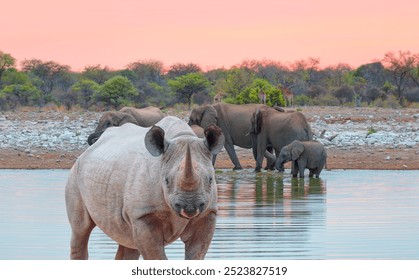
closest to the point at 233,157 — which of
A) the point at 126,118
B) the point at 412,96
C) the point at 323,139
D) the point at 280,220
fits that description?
the point at 126,118

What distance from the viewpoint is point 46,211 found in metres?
13.3

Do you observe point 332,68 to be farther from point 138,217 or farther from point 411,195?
point 138,217

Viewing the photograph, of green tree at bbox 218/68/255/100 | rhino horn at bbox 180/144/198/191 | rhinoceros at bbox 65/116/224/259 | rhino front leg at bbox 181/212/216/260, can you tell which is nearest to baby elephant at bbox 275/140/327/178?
rhinoceros at bbox 65/116/224/259

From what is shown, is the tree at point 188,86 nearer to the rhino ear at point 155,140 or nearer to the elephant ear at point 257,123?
the elephant ear at point 257,123

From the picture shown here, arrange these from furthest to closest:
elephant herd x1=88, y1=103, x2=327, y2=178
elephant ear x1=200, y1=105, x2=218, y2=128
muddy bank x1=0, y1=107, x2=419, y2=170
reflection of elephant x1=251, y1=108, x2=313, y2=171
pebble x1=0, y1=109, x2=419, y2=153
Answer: pebble x1=0, y1=109, x2=419, y2=153
elephant ear x1=200, y1=105, x2=218, y2=128
muddy bank x1=0, y1=107, x2=419, y2=170
reflection of elephant x1=251, y1=108, x2=313, y2=171
elephant herd x1=88, y1=103, x2=327, y2=178

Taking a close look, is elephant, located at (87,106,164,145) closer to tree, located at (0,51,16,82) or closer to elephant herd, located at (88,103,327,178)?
elephant herd, located at (88,103,327,178)

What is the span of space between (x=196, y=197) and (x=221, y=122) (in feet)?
66.6

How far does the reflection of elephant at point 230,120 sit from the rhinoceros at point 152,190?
59.1 ft

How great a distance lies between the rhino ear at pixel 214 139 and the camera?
19.6 ft

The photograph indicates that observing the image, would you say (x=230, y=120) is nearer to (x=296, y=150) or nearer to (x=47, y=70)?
(x=296, y=150)

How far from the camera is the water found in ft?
32.0

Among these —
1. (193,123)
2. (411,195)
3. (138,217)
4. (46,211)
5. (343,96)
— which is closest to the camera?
(138,217)

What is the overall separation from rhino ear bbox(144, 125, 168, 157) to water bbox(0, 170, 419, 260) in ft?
11.2

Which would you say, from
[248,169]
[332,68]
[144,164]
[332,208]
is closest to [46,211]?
[332,208]
